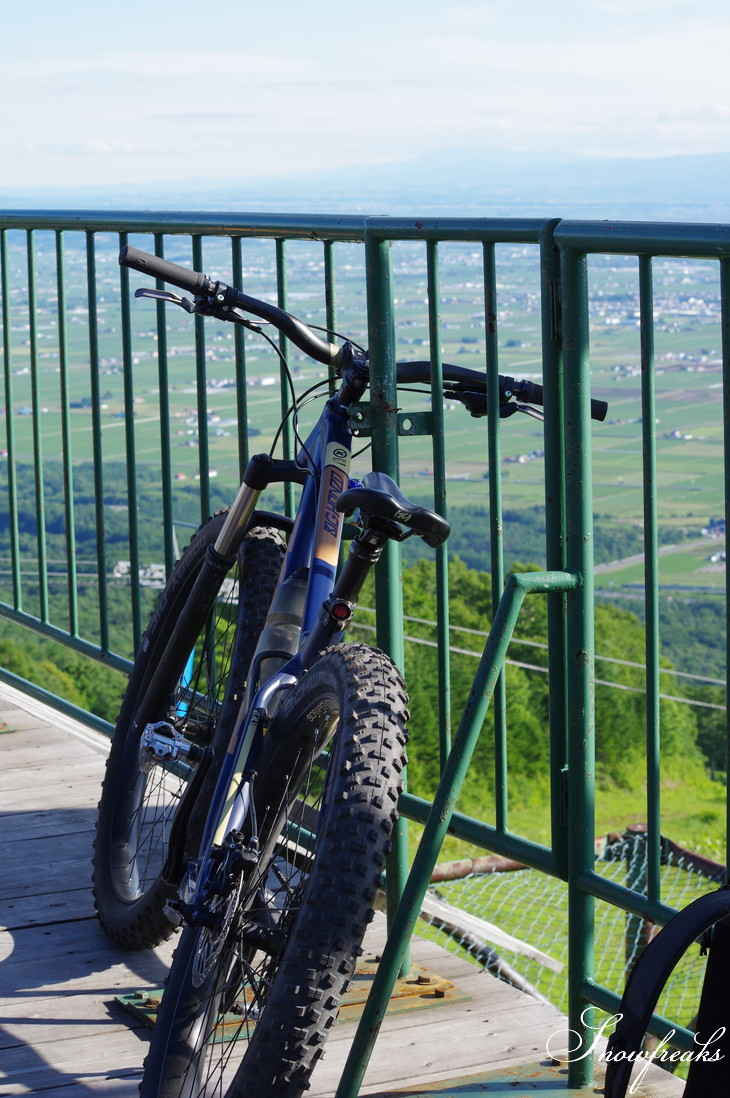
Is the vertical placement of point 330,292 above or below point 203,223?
below

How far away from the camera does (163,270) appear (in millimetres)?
2537

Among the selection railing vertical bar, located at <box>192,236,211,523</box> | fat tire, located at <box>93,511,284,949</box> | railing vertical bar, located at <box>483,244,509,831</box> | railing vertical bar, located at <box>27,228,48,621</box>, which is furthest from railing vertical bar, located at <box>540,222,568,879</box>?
railing vertical bar, located at <box>27,228,48,621</box>

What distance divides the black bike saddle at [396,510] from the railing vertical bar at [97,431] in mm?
1704

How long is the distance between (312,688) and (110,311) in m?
3.19

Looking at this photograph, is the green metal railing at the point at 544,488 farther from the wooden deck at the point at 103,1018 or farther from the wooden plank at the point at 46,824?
the wooden plank at the point at 46,824

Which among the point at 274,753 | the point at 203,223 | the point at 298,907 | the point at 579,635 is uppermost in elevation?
the point at 203,223

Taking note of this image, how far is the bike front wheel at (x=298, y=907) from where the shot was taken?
6.35 feet

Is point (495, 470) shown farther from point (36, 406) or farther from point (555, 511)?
point (36, 406)

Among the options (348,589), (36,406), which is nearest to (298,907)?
(348,589)

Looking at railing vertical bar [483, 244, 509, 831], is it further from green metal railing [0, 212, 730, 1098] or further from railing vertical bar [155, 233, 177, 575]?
railing vertical bar [155, 233, 177, 575]

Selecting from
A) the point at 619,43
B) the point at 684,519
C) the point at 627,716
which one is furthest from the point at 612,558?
the point at 619,43

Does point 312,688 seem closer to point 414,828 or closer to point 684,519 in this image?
point 414,828

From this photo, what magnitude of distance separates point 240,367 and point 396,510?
126 cm

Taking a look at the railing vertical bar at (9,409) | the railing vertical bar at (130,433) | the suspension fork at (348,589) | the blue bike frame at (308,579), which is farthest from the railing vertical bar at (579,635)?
the railing vertical bar at (9,409)
